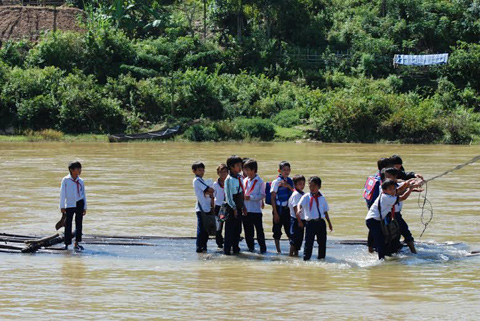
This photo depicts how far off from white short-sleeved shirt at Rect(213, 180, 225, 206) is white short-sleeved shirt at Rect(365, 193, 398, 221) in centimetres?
220

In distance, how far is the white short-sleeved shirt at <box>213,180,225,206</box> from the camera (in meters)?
12.0

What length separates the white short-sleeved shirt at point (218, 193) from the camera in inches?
471

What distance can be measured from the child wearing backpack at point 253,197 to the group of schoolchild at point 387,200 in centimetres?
154

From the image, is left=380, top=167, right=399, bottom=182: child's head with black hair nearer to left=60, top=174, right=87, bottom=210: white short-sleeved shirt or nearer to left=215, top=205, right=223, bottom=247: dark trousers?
left=215, top=205, right=223, bottom=247: dark trousers

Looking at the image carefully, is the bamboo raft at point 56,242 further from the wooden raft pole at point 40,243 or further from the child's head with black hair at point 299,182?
the child's head with black hair at point 299,182

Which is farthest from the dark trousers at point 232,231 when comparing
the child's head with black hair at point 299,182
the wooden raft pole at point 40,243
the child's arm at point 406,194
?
the wooden raft pole at point 40,243

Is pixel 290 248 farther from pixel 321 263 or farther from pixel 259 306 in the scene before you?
pixel 259 306

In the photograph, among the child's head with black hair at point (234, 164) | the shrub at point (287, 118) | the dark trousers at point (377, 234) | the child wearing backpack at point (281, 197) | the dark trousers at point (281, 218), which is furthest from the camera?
the shrub at point (287, 118)

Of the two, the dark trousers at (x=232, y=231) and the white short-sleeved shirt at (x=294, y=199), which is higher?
the white short-sleeved shirt at (x=294, y=199)

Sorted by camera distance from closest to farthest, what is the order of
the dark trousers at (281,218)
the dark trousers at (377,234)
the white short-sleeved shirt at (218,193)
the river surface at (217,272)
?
the river surface at (217,272), the dark trousers at (377,234), the dark trousers at (281,218), the white short-sleeved shirt at (218,193)

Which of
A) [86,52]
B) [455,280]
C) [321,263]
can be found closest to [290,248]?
[321,263]

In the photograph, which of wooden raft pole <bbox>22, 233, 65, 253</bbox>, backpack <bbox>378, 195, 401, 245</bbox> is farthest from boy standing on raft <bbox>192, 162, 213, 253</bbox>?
backpack <bbox>378, 195, 401, 245</bbox>

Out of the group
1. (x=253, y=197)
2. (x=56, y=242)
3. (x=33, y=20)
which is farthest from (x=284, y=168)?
(x=33, y=20)

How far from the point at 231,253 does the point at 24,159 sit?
63.9 feet
